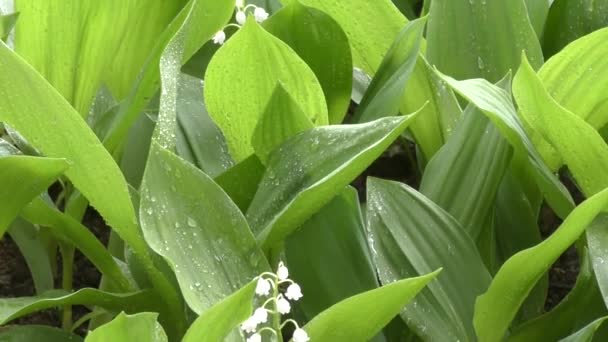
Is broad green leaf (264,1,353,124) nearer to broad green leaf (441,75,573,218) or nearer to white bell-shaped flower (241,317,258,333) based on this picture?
broad green leaf (441,75,573,218)

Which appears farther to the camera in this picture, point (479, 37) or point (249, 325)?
point (479, 37)

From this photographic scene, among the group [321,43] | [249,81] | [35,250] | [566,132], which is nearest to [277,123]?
[249,81]

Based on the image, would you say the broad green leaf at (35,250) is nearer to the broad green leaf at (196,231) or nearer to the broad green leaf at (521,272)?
the broad green leaf at (196,231)

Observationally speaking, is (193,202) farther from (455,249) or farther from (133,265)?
(455,249)

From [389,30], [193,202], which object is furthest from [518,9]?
[193,202]

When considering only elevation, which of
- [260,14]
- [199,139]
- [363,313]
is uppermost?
[260,14]

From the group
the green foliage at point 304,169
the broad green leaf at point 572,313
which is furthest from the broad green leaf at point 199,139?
the broad green leaf at point 572,313

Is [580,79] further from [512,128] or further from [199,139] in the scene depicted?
[199,139]
